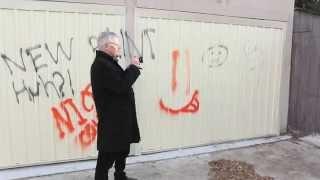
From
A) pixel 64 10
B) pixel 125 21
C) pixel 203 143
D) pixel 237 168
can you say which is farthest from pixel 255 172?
pixel 64 10

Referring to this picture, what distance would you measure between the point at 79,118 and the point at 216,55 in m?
2.28

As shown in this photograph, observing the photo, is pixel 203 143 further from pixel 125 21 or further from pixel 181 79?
pixel 125 21

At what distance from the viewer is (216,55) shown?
6516 mm

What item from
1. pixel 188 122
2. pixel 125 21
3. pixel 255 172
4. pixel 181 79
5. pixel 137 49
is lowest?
pixel 255 172

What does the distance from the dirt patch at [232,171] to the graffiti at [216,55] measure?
1.45 meters

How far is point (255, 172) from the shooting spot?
5.67 metres

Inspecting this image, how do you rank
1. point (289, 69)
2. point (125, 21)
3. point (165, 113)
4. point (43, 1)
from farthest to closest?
point (289, 69) < point (165, 113) < point (125, 21) < point (43, 1)

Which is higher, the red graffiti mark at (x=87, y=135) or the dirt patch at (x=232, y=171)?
the red graffiti mark at (x=87, y=135)

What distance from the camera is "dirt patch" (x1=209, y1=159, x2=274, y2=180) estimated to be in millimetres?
5441

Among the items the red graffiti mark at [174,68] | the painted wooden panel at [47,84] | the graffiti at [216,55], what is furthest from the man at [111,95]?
the graffiti at [216,55]

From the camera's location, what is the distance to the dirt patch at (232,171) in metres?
5.44

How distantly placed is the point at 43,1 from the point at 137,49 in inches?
53.3

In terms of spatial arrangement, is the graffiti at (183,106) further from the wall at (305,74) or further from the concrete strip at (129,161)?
the wall at (305,74)

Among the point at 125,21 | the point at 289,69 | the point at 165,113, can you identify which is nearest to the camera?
the point at 125,21
